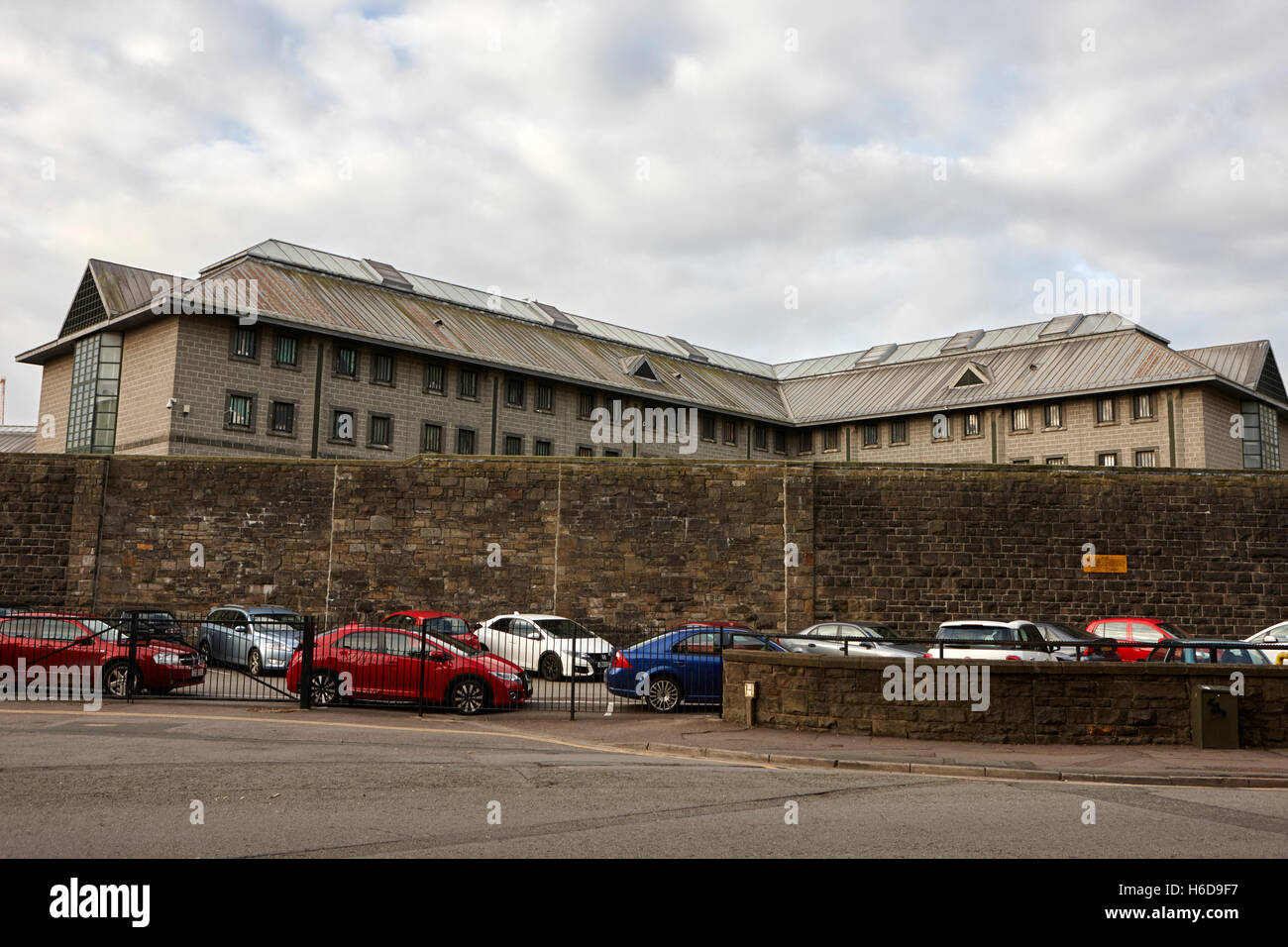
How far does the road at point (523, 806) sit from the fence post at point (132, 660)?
362cm

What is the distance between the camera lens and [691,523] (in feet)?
98.9

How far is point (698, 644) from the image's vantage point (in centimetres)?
1909

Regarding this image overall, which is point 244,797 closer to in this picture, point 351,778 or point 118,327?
point 351,778

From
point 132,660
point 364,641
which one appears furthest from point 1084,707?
point 132,660

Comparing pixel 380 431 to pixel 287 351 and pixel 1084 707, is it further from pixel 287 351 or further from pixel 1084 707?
pixel 1084 707

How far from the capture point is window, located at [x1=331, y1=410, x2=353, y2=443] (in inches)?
1766

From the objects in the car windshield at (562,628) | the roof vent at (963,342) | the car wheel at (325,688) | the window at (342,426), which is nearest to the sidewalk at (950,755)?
the car wheel at (325,688)

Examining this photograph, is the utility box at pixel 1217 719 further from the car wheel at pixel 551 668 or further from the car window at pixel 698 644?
the car wheel at pixel 551 668

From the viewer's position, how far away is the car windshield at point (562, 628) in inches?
979

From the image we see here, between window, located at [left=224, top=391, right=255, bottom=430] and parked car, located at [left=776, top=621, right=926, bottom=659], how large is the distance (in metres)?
26.2

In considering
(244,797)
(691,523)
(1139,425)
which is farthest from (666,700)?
(1139,425)

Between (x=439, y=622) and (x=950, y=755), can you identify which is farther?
(x=439, y=622)

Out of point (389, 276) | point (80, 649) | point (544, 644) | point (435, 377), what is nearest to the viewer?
point (80, 649)

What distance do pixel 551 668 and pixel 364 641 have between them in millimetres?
6356
